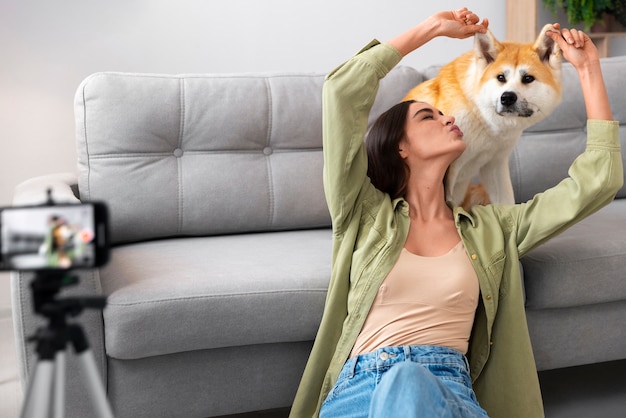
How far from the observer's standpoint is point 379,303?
4.78 feet

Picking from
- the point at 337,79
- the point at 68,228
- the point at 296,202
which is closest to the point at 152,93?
the point at 296,202

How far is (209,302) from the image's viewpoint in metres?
1.54

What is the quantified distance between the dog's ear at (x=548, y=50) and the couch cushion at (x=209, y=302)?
0.69 m

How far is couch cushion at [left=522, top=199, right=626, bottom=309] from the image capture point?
174 cm

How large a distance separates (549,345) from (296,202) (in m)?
0.82

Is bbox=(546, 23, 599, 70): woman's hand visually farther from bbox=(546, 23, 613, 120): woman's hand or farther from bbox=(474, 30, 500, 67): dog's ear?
bbox=(474, 30, 500, 67): dog's ear

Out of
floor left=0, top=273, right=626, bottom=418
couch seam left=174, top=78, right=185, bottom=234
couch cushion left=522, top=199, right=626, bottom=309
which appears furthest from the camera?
couch seam left=174, top=78, right=185, bottom=234

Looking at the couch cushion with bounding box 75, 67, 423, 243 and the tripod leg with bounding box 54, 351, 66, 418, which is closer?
the tripod leg with bounding box 54, 351, 66, 418

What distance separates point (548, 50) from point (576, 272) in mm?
542

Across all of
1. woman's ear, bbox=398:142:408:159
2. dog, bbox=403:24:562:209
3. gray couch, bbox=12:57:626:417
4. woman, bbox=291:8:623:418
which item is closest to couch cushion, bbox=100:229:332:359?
gray couch, bbox=12:57:626:417

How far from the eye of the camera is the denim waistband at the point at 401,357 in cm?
138

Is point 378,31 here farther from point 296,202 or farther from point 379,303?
point 379,303

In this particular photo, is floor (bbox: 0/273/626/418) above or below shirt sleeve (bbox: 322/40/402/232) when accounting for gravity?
below

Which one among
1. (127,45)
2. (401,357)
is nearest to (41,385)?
(401,357)
